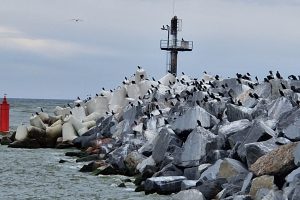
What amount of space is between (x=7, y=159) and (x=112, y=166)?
6.11m

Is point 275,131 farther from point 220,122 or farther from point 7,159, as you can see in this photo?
point 7,159

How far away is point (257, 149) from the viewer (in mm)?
14344

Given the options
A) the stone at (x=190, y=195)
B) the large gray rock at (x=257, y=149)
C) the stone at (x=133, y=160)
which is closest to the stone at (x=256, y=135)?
the large gray rock at (x=257, y=149)

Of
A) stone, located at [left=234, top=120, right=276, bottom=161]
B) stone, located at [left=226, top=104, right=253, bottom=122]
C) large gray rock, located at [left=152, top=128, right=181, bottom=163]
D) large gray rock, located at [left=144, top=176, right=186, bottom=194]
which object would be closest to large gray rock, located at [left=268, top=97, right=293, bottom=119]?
stone, located at [left=226, top=104, right=253, bottom=122]

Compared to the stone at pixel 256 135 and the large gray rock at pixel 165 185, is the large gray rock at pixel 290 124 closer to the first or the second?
the stone at pixel 256 135

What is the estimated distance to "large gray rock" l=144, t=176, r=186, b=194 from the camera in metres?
16.1

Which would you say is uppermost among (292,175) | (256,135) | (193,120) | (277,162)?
(193,120)

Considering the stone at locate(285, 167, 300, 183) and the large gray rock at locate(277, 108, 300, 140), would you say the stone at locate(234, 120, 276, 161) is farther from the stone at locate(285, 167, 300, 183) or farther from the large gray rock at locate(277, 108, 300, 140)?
the stone at locate(285, 167, 300, 183)

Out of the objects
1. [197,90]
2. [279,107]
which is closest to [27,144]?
[197,90]

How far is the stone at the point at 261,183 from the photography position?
1277 centimetres

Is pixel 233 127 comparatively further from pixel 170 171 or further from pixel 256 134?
pixel 170 171

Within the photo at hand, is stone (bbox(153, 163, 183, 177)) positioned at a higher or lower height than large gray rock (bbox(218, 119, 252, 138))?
lower

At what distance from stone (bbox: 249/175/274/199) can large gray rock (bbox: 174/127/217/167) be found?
4.11 m

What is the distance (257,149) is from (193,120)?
4872 millimetres
